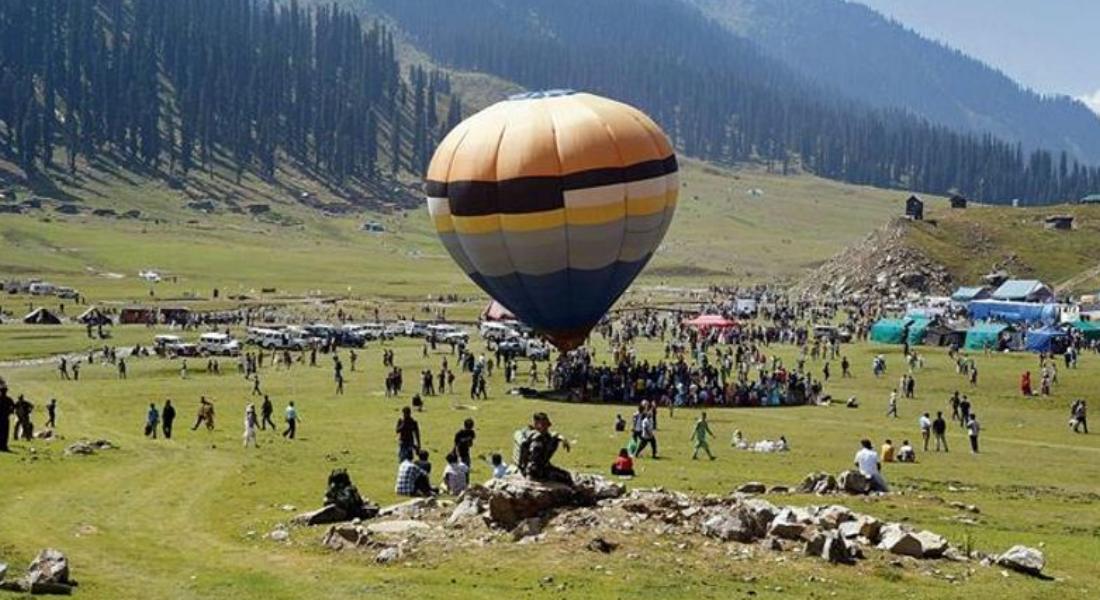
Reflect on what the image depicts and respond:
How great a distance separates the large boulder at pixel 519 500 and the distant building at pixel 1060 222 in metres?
135

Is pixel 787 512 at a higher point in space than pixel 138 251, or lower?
lower

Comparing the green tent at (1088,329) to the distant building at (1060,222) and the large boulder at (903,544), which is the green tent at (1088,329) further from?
the large boulder at (903,544)

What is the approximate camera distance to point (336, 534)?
2464 cm

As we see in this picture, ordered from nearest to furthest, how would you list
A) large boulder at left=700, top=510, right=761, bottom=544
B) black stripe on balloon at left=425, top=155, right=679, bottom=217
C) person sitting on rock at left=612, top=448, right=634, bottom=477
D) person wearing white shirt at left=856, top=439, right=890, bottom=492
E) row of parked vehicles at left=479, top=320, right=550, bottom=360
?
large boulder at left=700, top=510, right=761, bottom=544 < person wearing white shirt at left=856, top=439, right=890, bottom=492 < person sitting on rock at left=612, top=448, right=634, bottom=477 < black stripe on balloon at left=425, top=155, right=679, bottom=217 < row of parked vehicles at left=479, top=320, right=550, bottom=360

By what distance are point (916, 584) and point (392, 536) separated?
9.23 m

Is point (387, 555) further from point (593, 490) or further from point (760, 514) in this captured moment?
point (760, 514)

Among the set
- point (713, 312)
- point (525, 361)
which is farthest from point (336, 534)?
point (713, 312)

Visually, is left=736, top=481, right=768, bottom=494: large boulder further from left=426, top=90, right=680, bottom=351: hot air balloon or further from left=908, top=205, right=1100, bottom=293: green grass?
left=908, top=205, right=1100, bottom=293: green grass

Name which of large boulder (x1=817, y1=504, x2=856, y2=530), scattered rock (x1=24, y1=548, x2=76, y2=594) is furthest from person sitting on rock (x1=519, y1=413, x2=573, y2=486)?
scattered rock (x1=24, y1=548, x2=76, y2=594)

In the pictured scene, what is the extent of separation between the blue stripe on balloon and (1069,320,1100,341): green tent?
158ft

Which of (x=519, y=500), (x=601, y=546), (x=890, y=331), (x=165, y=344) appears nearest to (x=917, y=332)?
(x=890, y=331)

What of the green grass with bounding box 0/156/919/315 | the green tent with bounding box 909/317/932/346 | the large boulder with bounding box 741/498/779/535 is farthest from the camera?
the green grass with bounding box 0/156/919/315

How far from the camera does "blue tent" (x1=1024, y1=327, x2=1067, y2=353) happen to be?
78.8 meters

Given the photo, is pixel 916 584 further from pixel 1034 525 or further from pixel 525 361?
pixel 525 361
